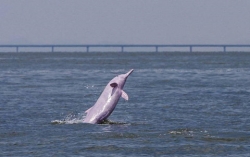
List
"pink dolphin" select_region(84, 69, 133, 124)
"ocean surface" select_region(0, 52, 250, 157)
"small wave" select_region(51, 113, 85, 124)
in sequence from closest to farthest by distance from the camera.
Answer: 1. "ocean surface" select_region(0, 52, 250, 157)
2. "pink dolphin" select_region(84, 69, 133, 124)
3. "small wave" select_region(51, 113, 85, 124)

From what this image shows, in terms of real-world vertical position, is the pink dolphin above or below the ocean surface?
above

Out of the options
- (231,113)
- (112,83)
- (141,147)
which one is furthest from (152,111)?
(141,147)

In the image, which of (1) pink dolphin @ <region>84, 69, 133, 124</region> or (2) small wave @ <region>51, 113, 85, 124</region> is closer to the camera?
(1) pink dolphin @ <region>84, 69, 133, 124</region>

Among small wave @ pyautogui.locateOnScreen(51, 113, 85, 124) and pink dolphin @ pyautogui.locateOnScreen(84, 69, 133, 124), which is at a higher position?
pink dolphin @ pyautogui.locateOnScreen(84, 69, 133, 124)

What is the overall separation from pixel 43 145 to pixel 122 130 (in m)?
4.50

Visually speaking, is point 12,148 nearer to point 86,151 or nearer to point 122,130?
point 86,151

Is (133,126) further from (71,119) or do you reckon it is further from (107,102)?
(71,119)

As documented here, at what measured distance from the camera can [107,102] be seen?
34.7m

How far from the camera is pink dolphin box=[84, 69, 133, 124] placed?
34.6 m

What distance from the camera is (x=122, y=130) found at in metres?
34.2

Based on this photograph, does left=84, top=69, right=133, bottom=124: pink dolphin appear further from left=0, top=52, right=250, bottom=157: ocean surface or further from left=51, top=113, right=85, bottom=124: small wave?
left=51, top=113, right=85, bottom=124: small wave

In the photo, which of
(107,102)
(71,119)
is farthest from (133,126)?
(71,119)

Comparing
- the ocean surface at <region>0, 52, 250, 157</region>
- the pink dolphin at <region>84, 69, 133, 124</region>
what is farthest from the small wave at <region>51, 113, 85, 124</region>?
the pink dolphin at <region>84, 69, 133, 124</region>

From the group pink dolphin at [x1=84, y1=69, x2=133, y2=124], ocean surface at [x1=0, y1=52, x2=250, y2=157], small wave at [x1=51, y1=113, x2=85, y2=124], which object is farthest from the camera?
small wave at [x1=51, y1=113, x2=85, y2=124]
